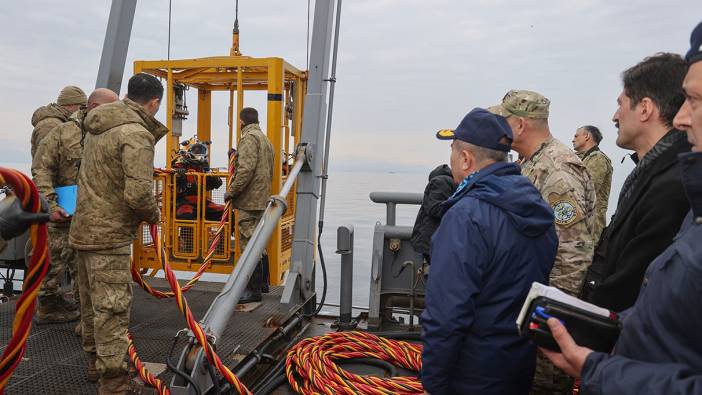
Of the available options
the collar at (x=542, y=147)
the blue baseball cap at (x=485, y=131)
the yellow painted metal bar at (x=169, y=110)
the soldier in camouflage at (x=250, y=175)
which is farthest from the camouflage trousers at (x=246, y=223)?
the blue baseball cap at (x=485, y=131)

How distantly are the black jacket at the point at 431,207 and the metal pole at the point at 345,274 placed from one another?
0.94 metres

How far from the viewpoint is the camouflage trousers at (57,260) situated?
3949mm

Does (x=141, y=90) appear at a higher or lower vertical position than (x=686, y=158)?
higher

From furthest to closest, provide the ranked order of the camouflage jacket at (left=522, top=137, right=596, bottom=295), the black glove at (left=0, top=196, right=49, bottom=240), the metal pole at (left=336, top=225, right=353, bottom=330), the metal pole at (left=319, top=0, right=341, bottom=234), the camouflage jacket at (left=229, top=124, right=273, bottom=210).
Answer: the camouflage jacket at (left=229, top=124, right=273, bottom=210)
the metal pole at (left=319, top=0, right=341, bottom=234)
the metal pole at (left=336, top=225, right=353, bottom=330)
the camouflage jacket at (left=522, top=137, right=596, bottom=295)
the black glove at (left=0, top=196, right=49, bottom=240)

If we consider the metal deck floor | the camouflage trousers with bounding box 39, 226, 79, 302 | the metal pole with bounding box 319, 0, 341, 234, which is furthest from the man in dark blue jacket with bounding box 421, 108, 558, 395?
the camouflage trousers with bounding box 39, 226, 79, 302

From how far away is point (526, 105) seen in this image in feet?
8.57

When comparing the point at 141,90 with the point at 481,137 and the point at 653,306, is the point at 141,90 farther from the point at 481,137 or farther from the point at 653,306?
the point at 653,306

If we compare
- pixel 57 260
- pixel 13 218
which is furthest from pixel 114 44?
pixel 13 218

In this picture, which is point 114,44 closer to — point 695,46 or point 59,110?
point 59,110

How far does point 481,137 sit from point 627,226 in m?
0.65

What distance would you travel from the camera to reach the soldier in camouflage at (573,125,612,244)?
5434 mm

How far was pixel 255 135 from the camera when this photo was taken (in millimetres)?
4836

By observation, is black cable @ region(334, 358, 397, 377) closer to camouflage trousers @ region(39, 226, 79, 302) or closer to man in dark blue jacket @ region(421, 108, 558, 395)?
man in dark blue jacket @ region(421, 108, 558, 395)

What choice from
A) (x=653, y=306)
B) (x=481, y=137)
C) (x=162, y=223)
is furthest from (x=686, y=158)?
(x=162, y=223)
